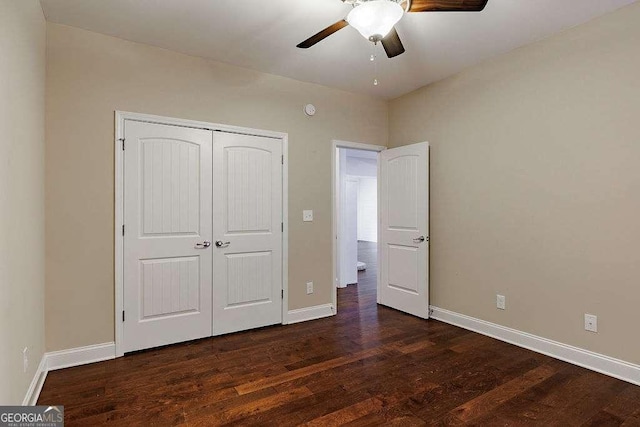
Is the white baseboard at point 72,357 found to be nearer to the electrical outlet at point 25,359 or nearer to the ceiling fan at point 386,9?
the electrical outlet at point 25,359

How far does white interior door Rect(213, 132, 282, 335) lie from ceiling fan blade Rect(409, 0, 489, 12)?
2034 mm

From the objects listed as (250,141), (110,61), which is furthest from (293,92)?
(110,61)

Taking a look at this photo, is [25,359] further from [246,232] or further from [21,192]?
[246,232]

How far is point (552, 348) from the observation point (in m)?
2.85

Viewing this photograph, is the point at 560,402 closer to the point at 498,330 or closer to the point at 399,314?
the point at 498,330

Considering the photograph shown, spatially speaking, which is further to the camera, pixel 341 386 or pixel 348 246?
pixel 348 246

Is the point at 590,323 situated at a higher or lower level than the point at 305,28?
lower

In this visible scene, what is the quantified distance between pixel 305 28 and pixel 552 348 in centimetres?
336

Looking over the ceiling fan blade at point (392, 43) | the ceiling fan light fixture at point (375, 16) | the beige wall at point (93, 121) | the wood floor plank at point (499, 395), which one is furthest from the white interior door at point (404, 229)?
the ceiling fan light fixture at point (375, 16)

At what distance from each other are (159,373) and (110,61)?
8.48ft

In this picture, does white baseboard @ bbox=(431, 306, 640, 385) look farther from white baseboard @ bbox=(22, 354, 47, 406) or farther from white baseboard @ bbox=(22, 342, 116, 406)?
white baseboard @ bbox=(22, 354, 47, 406)

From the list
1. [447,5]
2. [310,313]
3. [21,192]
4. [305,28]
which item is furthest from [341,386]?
[305,28]

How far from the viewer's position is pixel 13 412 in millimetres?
1653

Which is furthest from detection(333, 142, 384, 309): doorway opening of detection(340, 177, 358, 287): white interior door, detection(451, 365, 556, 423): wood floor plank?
detection(451, 365, 556, 423): wood floor plank
